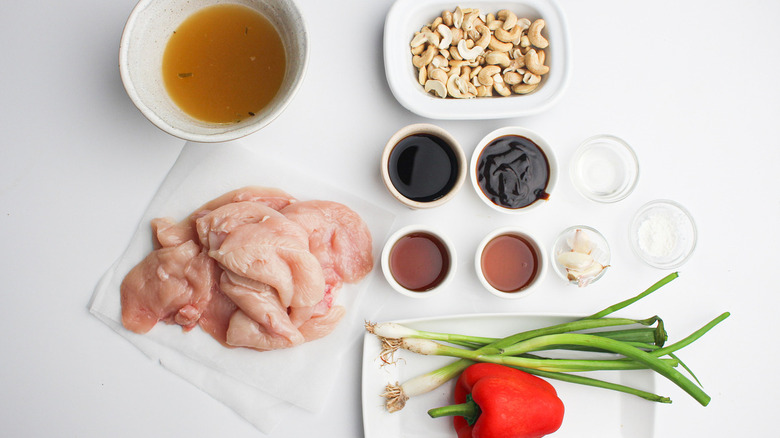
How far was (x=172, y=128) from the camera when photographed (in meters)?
1.23

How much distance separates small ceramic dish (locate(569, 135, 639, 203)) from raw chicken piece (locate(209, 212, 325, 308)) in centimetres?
89

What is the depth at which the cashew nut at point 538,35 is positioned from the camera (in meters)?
1.49

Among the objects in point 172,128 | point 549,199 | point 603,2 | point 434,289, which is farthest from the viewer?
point 603,2

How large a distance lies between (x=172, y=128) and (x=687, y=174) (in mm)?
1622

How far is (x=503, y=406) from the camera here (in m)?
1.26

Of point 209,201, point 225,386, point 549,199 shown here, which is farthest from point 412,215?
point 225,386

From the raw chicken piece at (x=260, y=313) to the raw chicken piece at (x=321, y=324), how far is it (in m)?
0.03

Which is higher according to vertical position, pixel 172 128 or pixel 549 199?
pixel 549 199

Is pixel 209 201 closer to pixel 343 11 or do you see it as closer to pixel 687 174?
pixel 343 11

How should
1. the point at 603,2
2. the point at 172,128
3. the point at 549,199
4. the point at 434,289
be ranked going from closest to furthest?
the point at 172,128 → the point at 434,289 → the point at 549,199 → the point at 603,2

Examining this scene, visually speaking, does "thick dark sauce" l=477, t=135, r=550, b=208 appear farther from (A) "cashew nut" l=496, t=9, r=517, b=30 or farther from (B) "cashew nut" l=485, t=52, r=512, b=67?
(A) "cashew nut" l=496, t=9, r=517, b=30

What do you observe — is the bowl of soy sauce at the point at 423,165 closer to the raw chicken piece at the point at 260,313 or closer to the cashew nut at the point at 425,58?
the cashew nut at the point at 425,58

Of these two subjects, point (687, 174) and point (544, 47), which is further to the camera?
point (687, 174)

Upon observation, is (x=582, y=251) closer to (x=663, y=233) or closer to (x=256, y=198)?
(x=663, y=233)
